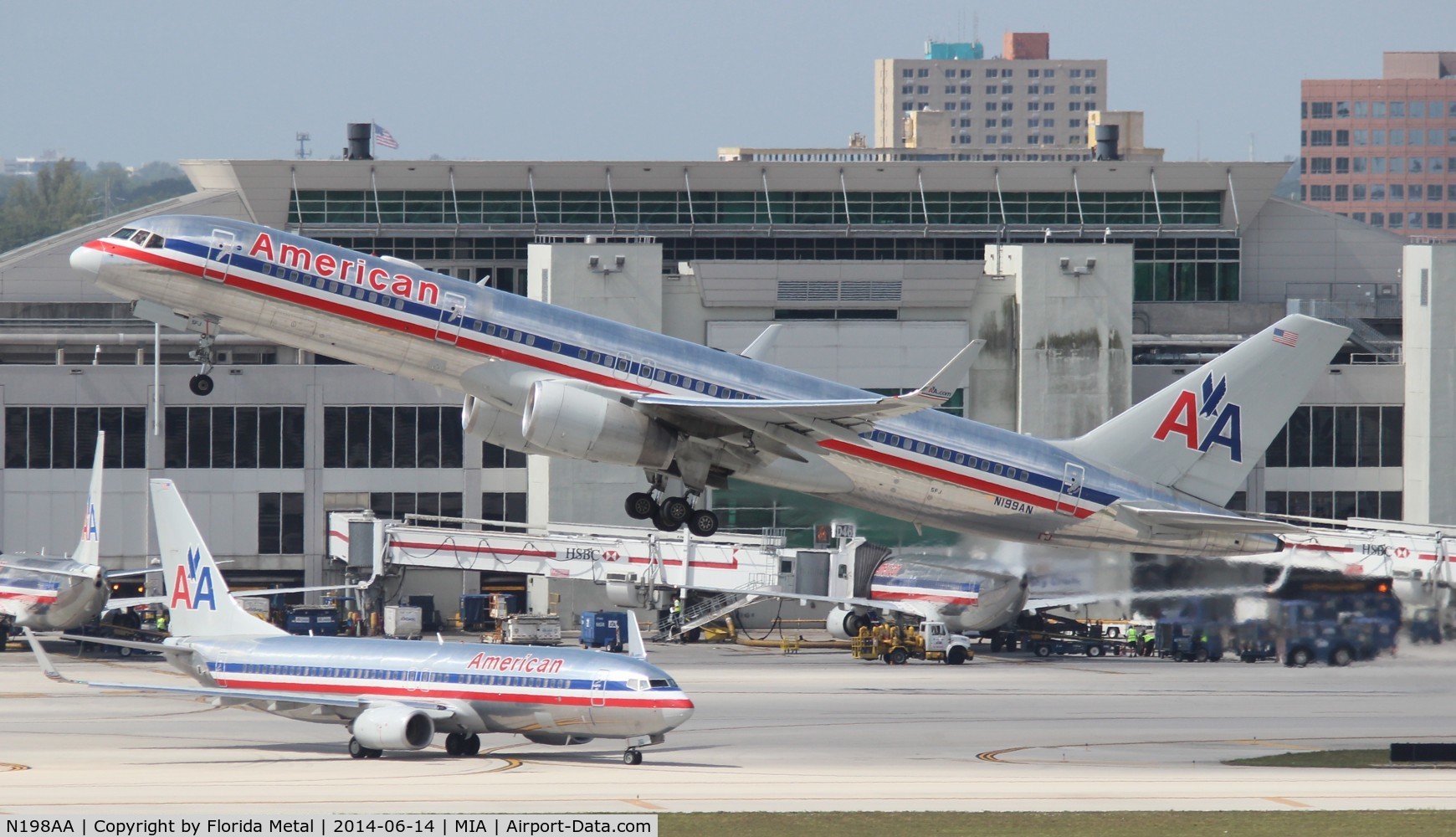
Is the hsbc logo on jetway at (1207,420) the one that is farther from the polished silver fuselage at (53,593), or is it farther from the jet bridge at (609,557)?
the polished silver fuselage at (53,593)

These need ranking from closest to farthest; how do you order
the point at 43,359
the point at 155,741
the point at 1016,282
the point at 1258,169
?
the point at 155,741 < the point at 1016,282 < the point at 43,359 < the point at 1258,169

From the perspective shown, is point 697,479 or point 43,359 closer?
point 697,479

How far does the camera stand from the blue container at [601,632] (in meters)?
86.0

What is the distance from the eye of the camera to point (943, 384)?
42812mm

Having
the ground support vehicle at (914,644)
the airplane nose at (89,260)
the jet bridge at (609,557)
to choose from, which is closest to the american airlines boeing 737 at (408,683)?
the airplane nose at (89,260)

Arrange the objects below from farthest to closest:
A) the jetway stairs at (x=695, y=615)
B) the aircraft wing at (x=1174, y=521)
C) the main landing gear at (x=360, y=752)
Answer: the jetway stairs at (x=695, y=615) < the main landing gear at (x=360, y=752) < the aircraft wing at (x=1174, y=521)

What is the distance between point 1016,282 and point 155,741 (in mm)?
53926

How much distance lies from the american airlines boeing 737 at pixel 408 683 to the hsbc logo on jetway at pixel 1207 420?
55.7 ft

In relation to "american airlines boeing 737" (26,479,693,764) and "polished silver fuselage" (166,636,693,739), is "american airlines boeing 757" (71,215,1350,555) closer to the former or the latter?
"polished silver fuselage" (166,636,693,739)

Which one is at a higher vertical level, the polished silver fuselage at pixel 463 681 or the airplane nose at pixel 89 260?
the airplane nose at pixel 89 260

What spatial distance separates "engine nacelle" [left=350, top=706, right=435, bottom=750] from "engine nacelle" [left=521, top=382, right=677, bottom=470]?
14.4 m

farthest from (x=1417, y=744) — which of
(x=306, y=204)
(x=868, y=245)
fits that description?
(x=306, y=204)

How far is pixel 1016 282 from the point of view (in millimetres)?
98312

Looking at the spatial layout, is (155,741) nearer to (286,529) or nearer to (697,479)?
(697,479)
